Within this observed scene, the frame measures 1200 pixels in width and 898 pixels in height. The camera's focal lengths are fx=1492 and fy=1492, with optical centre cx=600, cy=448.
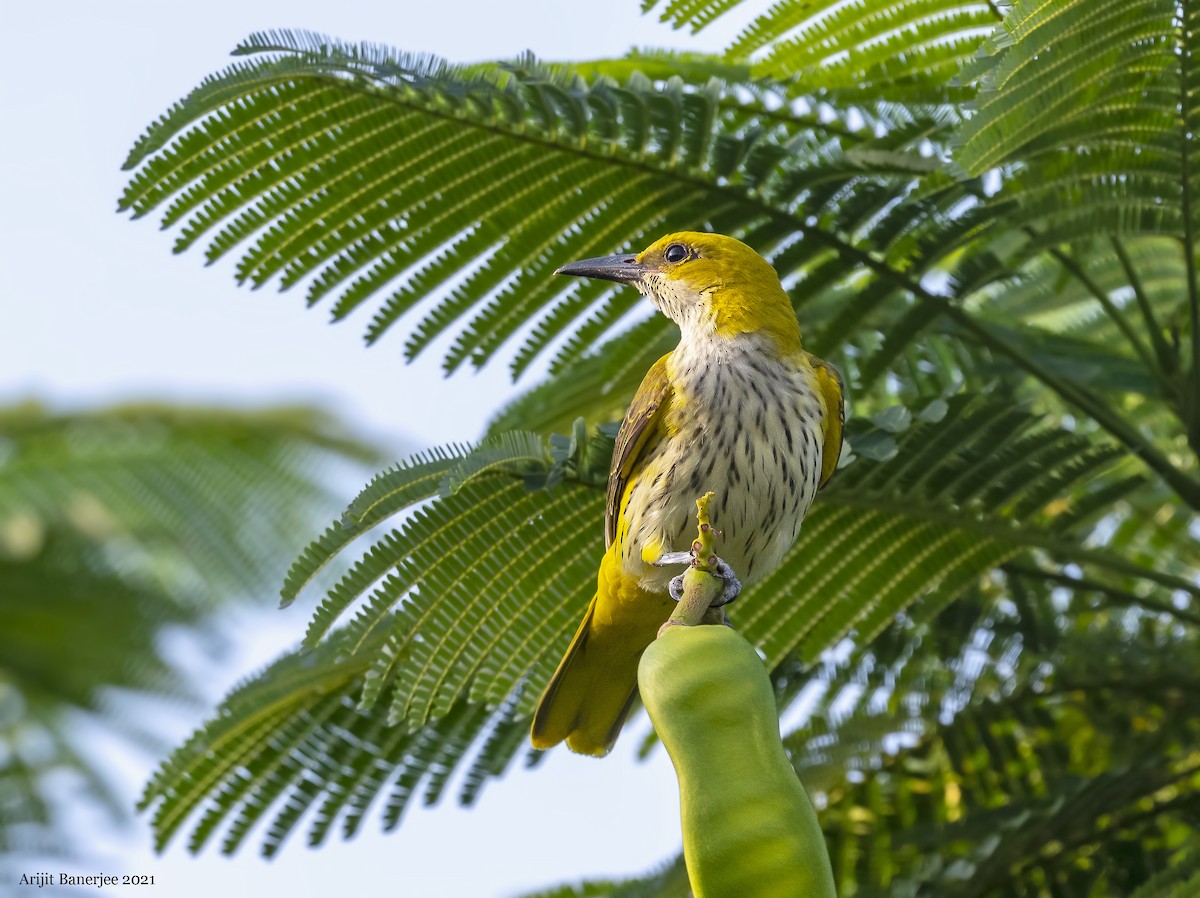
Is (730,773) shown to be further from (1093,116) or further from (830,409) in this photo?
(1093,116)

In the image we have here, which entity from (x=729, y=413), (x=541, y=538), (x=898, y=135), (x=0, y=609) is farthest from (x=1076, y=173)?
(x=0, y=609)

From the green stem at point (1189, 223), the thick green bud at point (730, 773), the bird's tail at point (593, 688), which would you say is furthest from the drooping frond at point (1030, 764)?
the thick green bud at point (730, 773)


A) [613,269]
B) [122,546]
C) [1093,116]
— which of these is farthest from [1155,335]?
[122,546]

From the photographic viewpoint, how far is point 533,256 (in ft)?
11.8

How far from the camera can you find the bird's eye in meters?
3.01

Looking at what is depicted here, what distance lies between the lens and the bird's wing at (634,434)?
2881mm

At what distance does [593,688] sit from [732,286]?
0.84 metres

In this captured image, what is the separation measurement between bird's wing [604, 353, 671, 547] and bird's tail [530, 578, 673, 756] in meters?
0.18

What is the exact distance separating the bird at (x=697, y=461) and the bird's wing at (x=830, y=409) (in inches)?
0.4

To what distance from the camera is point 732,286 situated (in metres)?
2.94

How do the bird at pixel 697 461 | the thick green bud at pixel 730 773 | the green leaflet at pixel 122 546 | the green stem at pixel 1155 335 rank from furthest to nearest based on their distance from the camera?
the green leaflet at pixel 122 546
the green stem at pixel 1155 335
the bird at pixel 697 461
the thick green bud at pixel 730 773

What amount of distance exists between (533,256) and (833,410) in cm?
93

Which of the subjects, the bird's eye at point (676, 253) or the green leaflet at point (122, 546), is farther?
the green leaflet at point (122, 546)

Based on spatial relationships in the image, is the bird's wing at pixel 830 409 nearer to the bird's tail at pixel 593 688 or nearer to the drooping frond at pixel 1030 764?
the bird's tail at pixel 593 688
